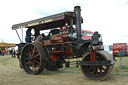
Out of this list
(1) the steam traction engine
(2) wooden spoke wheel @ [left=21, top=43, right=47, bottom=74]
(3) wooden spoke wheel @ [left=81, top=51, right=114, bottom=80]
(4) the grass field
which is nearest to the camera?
(4) the grass field

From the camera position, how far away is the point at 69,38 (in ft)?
17.7

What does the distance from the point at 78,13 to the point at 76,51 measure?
4.64 ft

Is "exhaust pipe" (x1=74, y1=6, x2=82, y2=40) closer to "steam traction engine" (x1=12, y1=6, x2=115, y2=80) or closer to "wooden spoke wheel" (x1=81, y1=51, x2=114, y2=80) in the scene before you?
"steam traction engine" (x1=12, y1=6, x2=115, y2=80)

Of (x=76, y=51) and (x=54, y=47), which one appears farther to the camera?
(x=54, y=47)

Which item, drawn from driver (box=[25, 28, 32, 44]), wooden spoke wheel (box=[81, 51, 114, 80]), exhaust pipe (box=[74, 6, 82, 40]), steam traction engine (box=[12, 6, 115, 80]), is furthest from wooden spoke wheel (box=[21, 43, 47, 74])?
wooden spoke wheel (box=[81, 51, 114, 80])

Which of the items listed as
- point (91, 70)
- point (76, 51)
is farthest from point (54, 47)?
point (91, 70)

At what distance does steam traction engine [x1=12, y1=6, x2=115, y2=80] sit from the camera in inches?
182

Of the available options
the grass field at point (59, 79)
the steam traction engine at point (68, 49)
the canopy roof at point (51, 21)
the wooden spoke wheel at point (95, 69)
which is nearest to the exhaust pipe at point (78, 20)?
the steam traction engine at point (68, 49)

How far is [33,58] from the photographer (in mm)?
6016

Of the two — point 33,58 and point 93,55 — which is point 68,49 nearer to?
point 93,55

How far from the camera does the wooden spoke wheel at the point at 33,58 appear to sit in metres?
5.67

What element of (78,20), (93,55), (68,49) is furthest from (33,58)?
(93,55)

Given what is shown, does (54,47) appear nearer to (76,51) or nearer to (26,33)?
(76,51)

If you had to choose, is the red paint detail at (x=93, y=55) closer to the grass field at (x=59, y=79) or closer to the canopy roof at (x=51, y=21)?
the grass field at (x=59, y=79)
